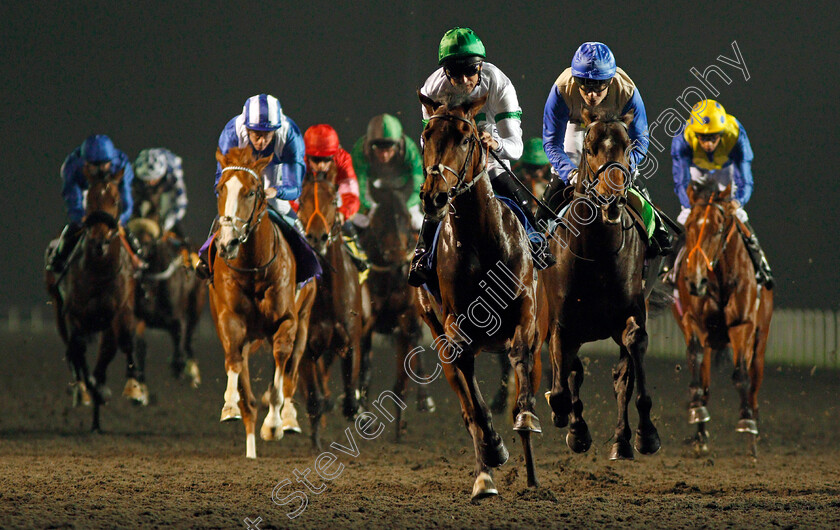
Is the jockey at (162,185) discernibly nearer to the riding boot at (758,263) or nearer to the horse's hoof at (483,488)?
the riding boot at (758,263)

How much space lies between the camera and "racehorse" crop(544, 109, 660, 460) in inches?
227

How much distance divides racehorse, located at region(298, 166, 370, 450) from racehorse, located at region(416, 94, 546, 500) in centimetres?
290

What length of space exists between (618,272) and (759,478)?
2.46m

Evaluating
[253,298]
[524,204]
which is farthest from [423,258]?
[253,298]

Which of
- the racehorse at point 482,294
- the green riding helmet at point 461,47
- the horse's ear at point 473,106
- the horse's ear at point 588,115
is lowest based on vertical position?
the racehorse at point 482,294

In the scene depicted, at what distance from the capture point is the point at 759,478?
7.43 metres

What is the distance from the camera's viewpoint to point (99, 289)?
32.6 ft

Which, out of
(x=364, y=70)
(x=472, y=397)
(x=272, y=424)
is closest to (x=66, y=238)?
(x=272, y=424)

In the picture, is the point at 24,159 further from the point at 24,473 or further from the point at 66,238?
the point at 24,473

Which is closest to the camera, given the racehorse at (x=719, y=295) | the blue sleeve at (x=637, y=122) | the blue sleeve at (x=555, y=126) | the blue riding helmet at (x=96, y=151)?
the blue sleeve at (x=637, y=122)

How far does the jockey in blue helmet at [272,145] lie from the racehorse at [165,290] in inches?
190

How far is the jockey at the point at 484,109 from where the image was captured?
→ 19.5ft

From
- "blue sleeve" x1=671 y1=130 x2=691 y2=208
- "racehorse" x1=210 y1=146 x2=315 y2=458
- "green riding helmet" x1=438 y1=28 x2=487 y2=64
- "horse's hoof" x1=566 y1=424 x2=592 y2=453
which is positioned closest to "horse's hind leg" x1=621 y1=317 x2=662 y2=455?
"horse's hoof" x1=566 y1=424 x2=592 y2=453

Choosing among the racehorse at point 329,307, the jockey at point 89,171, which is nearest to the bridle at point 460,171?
the racehorse at point 329,307
